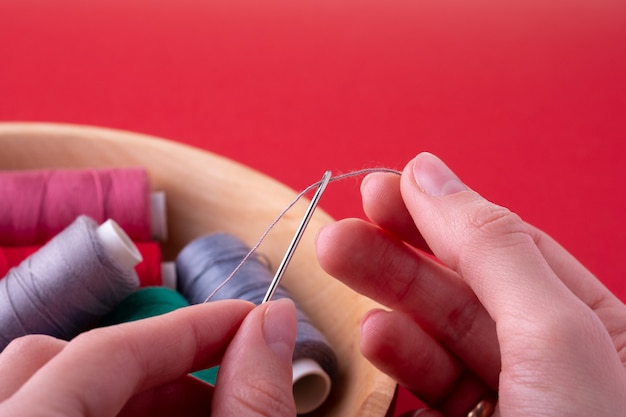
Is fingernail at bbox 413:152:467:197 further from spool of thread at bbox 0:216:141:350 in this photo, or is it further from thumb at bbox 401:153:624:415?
spool of thread at bbox 0:216:141:350

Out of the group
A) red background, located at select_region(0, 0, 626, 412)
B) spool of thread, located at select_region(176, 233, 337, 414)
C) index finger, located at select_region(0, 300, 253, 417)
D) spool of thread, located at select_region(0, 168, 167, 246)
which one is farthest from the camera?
red background, located at select_region(0, 0, 626, 412)

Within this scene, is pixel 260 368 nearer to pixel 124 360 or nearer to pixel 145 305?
pixel 124 360

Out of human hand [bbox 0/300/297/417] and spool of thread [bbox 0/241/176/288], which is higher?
human hand [bbox 0/300/297/417]

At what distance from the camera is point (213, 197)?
4.71 feet

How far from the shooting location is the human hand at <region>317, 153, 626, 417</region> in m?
0.74

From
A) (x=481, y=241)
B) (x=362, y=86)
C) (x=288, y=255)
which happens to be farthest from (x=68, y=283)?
(x=362, y=86)

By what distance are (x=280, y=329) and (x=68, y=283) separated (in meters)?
0.63

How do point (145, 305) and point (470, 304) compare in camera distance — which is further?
point (145, 305)

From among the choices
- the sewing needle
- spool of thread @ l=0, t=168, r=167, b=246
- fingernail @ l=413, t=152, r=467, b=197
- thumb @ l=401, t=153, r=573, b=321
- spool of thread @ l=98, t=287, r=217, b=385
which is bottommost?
spool of thread @ l=98, t=287, r=217, b=385

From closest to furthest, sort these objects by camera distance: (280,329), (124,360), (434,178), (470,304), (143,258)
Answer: (124,360) → (280,329) → (434,178) → (470,304) → (143,258)

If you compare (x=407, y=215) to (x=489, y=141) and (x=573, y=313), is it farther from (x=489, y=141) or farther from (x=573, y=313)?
(x=489, y=141)

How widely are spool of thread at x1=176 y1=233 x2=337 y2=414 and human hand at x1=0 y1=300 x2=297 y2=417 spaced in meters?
0.34

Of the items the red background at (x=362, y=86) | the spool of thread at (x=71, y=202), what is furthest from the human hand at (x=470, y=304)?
the red background at (x=362, y=86)

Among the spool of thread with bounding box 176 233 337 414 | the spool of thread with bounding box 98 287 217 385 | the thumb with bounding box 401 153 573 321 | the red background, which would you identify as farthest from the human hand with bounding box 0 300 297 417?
the red background
